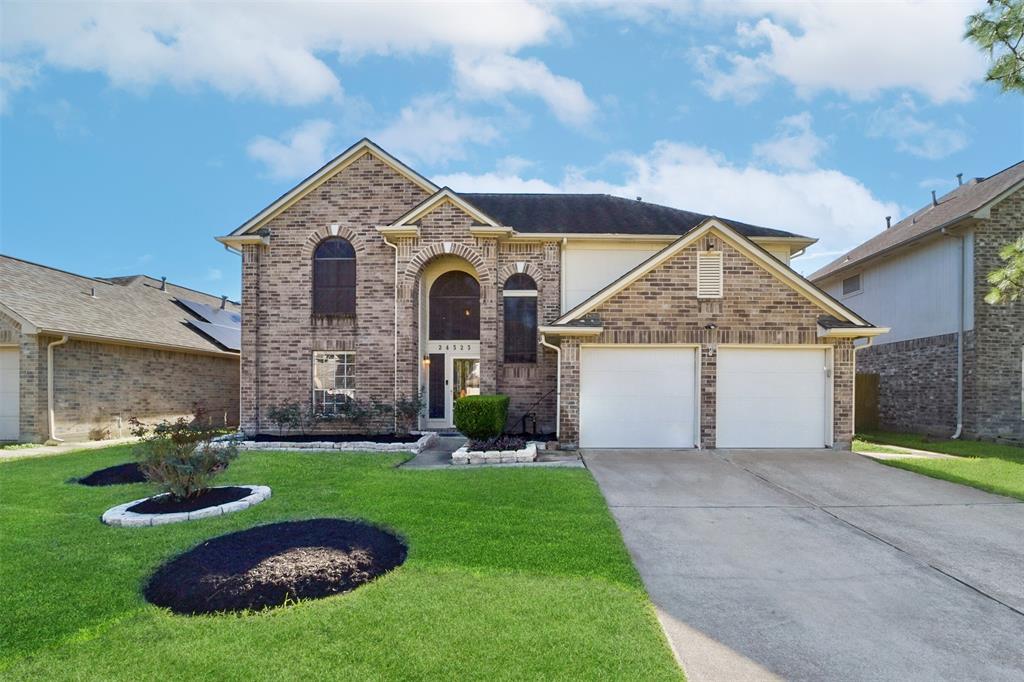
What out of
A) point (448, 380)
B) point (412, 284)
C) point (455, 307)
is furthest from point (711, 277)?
point (448, 380)

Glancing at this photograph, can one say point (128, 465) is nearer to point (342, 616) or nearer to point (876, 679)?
point (342, 616)

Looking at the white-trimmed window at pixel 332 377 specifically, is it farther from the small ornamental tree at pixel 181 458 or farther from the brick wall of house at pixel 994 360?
the brick wall of house at pixel 994 360

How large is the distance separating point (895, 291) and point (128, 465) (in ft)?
71.4

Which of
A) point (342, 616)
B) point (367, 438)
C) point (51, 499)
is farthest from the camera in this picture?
point (367, 438)

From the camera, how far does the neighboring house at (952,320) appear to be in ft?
45.1

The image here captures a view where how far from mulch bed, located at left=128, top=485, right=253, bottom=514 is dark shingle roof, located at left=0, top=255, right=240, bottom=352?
9791mm

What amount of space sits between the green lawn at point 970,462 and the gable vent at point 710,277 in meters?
4.86

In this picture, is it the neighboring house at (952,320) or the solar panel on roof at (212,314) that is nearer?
the neighboring house at (952,320)

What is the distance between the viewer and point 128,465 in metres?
9.97

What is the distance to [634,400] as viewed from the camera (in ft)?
38.1

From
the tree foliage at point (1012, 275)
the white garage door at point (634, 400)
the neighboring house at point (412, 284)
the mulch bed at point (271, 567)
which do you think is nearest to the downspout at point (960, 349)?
the tree foliage at point (1012, 275)

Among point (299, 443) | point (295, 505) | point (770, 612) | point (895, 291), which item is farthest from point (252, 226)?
point (895, 291)

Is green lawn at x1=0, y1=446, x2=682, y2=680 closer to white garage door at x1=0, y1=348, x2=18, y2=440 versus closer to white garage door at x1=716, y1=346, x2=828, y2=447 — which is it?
white garage door at x1=716, y1=346, x2=828, y2=447

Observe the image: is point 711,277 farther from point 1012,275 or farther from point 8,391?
point 8,391
